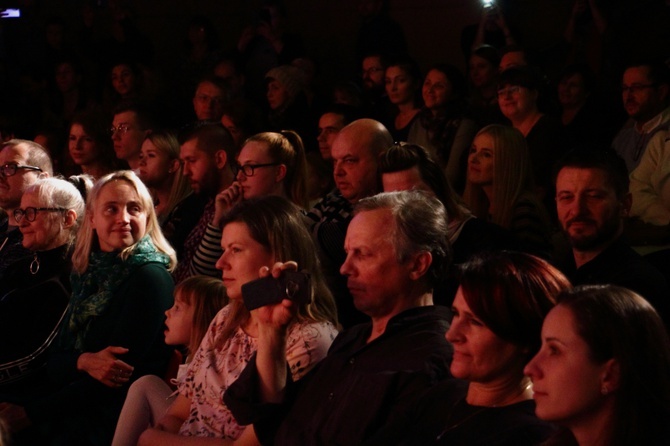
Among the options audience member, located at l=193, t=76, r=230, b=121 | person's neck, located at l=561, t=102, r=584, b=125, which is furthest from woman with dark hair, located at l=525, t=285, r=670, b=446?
audience member, located at l=193, t=76, r=230, b=121

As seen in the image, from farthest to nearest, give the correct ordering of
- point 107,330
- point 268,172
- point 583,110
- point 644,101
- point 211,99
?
point 211,99, point 583,110, point 644,101, point 268,172, point 107,330

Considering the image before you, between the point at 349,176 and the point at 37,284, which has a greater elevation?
the point at 349,176

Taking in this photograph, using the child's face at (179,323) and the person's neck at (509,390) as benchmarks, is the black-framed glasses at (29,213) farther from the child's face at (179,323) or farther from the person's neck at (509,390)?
the person's neck at (509,390)

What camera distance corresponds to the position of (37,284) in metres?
4.42

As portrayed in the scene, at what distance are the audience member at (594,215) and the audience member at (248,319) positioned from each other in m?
0.86

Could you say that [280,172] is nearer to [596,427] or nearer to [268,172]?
[268,172]

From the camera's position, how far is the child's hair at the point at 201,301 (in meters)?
3.70

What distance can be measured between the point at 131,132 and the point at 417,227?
11.0 feet

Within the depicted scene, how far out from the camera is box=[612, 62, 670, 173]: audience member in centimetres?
517

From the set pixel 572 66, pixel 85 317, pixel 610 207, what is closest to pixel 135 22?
pixel 572 66

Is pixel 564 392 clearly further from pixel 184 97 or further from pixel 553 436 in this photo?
pixel 184 97

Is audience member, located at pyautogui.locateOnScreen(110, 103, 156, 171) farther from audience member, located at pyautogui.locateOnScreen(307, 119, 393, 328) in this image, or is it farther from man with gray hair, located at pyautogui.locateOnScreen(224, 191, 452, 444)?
man with gray hair, located at pyautogui.locateOnScreen(224, 191, 452, 444)

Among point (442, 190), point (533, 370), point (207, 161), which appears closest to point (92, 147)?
point (207, 161)

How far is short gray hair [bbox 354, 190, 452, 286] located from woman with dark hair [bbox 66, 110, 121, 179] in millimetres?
3307
